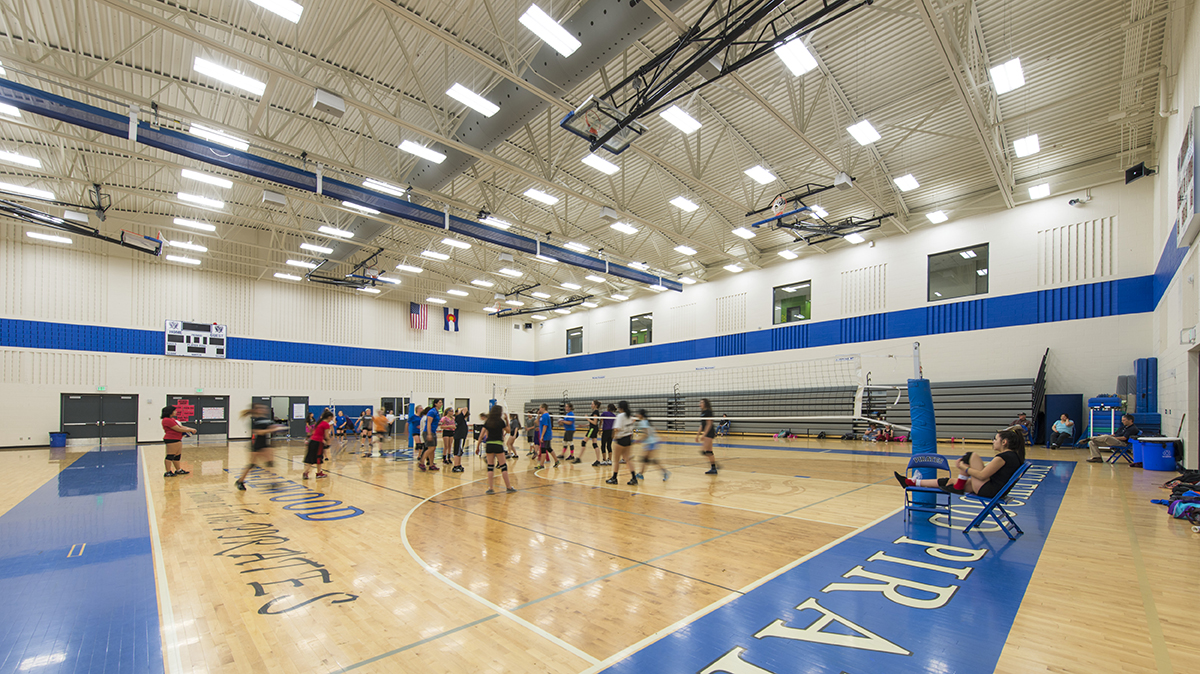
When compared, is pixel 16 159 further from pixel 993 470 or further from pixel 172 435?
pixel 993 470

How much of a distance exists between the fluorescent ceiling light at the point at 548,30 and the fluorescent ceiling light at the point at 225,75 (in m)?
5.02

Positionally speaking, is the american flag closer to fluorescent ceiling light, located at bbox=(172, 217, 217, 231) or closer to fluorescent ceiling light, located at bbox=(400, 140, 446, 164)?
fluorescent ceiling light, located at bbox=(172, 217, 217, 231)

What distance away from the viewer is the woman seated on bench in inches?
211

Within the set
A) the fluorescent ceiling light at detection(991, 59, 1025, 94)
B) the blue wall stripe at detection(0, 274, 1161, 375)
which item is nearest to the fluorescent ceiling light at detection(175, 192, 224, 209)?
the blue wall stripe at detection(0, 274, 1161, 375)

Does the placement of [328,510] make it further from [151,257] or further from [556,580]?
[151,257]

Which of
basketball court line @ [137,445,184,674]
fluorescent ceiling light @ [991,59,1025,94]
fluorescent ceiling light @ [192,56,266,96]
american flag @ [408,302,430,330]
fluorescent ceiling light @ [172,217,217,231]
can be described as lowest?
basketball court line @ [137,445,184,674]

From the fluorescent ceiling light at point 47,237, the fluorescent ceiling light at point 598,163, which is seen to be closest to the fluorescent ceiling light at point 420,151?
the fluorescent ceiling light at point 598,163

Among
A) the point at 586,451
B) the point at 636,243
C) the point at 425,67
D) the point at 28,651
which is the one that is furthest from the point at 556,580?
the point at 636,243

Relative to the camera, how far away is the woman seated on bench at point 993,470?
535 cm

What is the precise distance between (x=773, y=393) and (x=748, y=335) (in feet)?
9.73

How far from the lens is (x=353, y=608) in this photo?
149 inches

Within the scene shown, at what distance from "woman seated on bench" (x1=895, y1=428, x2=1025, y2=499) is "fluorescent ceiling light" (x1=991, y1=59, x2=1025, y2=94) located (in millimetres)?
7174

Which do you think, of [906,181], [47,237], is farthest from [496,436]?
[47,237]

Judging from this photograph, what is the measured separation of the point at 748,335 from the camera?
23.0 metres
